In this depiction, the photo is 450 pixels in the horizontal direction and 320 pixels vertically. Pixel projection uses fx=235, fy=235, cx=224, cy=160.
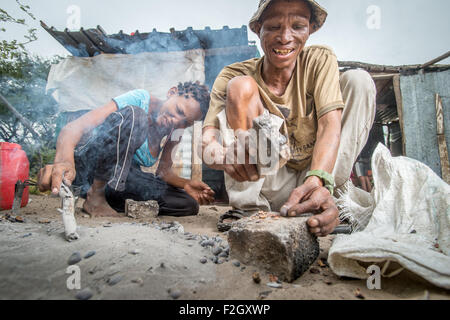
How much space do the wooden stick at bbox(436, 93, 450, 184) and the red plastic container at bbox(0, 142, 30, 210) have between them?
236 inches

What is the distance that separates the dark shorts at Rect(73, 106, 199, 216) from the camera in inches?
98.9

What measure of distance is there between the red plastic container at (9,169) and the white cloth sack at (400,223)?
311cm

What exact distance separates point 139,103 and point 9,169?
154 centimetres

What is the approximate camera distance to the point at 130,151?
2602 mm

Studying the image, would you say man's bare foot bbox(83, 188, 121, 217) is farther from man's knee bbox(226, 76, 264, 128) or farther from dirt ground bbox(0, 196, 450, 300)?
man's knee bbox(226, 76, 264, 128)

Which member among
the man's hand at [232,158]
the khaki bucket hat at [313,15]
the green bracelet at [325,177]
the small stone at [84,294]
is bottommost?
the small stone at [84,294]

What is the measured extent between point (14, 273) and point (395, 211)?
6.05 feet

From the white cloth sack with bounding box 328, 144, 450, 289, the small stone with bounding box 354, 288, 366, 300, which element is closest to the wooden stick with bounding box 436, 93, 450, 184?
the white cloth sack with bounding box 328, 144, 450, 289

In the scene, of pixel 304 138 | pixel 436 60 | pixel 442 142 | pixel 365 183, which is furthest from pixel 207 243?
pixel 365 183

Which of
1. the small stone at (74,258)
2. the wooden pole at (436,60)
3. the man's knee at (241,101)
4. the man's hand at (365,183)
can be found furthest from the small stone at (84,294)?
the man's hand at (365,183)

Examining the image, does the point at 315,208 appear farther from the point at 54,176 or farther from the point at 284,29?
the point at 54,176

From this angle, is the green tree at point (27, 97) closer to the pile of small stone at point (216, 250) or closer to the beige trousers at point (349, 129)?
the beige trousers at point (349, 129)

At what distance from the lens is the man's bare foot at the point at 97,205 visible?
249 cm

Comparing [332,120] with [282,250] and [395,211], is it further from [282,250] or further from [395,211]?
[282,250]
